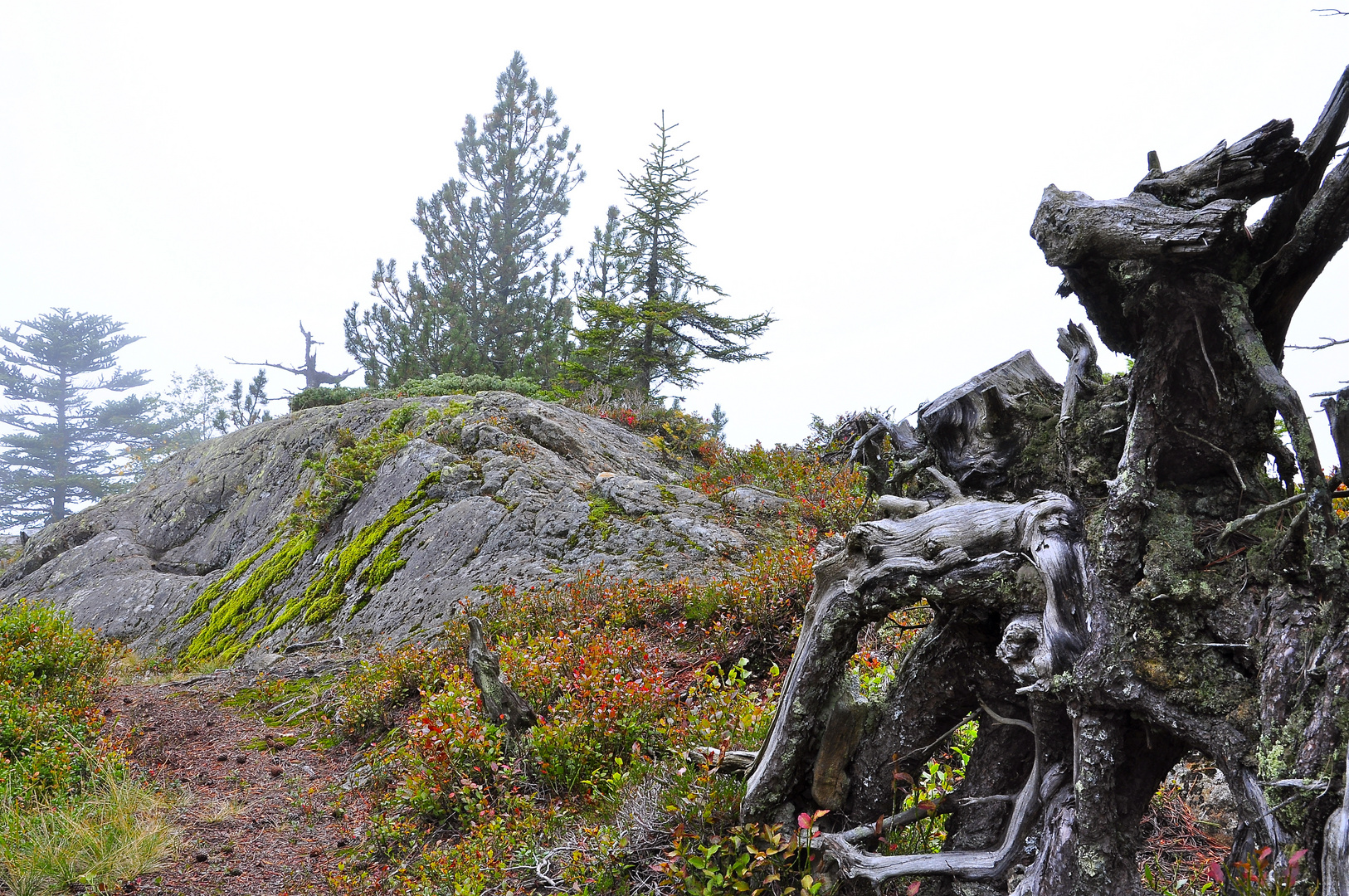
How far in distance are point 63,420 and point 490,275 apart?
59.0 metres

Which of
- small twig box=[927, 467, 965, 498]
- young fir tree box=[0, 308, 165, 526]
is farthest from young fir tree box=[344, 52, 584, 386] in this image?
young fir tree box=[0, 308, 165, 526]

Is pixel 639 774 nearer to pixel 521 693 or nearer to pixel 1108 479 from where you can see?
pixel 521 693

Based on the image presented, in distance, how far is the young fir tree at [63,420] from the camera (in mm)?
61312

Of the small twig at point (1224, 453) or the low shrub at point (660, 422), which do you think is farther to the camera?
the low shrub at point (660, 422)

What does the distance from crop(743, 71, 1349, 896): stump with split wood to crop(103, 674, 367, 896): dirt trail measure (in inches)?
169

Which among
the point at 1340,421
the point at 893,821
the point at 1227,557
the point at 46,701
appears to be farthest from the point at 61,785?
the point at 1340,421

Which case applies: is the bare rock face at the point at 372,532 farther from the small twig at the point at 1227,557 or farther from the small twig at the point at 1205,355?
the small twig at the point at 1205,355

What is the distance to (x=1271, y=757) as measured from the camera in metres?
2.07

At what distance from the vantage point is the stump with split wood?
2.13m

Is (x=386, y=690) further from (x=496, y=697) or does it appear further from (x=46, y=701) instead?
(x=46, y=701)

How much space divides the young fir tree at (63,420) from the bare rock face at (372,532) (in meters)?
54.4

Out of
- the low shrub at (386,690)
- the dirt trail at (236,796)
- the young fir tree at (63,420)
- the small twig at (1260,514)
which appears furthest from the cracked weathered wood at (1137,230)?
the young fir tree at (63,420)

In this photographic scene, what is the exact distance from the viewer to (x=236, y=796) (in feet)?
21.2

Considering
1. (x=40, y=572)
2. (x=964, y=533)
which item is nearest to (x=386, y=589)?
(x=964, y=533)
